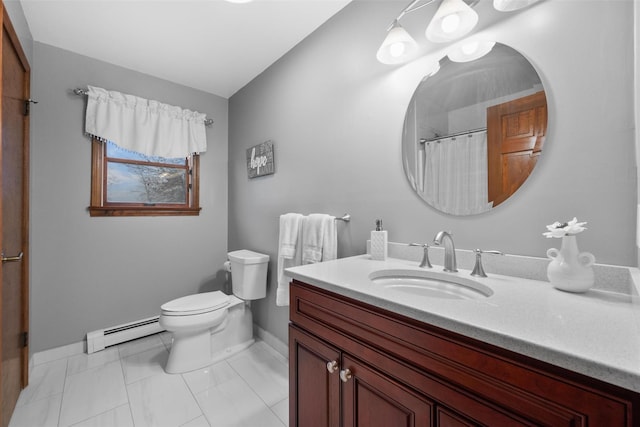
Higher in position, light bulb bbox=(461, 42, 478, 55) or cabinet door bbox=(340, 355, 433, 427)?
light bulb bbox=(461, 42, 478, 55)

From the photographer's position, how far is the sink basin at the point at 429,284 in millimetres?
956

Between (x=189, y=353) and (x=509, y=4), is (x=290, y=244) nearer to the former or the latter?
(x=189, y=353)

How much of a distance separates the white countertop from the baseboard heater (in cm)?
220

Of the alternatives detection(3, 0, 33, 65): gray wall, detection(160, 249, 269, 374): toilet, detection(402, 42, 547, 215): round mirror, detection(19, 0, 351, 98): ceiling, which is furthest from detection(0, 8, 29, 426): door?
detection(402, 42, 547, 215): round mirror

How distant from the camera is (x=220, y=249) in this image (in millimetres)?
2840

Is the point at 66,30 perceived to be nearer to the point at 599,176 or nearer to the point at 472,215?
the point at 472,215

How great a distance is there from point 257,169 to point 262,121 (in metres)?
0.43

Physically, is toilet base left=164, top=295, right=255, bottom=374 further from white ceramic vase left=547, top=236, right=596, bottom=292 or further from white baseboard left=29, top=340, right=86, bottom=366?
white ceramic vase left=547, top=236, right=596, bottom=292

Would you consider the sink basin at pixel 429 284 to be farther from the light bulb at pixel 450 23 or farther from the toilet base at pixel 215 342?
the toilet base at pixel 215 342

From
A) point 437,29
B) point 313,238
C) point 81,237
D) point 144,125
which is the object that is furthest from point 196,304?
point 437,29

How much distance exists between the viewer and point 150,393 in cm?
162

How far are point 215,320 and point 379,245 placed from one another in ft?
4.50

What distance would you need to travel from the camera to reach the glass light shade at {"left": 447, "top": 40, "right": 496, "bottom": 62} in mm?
1071

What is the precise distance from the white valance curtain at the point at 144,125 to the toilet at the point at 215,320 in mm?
1236
